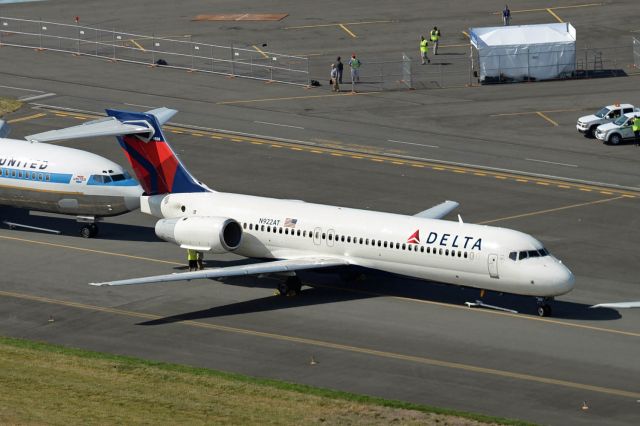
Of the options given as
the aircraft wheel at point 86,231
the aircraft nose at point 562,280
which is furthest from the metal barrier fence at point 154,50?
the aircraft nose at point 562,280

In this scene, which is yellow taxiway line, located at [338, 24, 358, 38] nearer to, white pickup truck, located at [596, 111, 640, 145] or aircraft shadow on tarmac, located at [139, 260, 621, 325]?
white pickup truck, located at [596, 111, 640, 145]

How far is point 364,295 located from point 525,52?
153ft

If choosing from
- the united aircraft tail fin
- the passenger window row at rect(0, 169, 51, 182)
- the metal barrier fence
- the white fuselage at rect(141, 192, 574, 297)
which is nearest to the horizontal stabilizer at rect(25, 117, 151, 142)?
the united aircraft tail fin

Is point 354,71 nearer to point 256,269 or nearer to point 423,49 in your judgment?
point 423,49

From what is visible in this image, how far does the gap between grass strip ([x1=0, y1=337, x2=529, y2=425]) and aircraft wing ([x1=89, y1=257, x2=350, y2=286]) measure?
594cm

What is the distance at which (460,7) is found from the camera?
124812 mm

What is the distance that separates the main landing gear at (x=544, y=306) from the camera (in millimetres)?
58312

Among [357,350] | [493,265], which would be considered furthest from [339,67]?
[357,350]

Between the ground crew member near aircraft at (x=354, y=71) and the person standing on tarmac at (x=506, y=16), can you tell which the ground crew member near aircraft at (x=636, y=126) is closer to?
the ground crew member near aircraft at (x=354, y=71)

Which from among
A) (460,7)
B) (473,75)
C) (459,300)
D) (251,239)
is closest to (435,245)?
(459,300)

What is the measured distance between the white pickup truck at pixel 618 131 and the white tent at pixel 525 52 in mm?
14817

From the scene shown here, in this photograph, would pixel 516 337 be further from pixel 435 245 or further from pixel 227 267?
pixel 227 267

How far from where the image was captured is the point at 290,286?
6156 cm

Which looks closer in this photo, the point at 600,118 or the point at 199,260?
the point at 199,260
